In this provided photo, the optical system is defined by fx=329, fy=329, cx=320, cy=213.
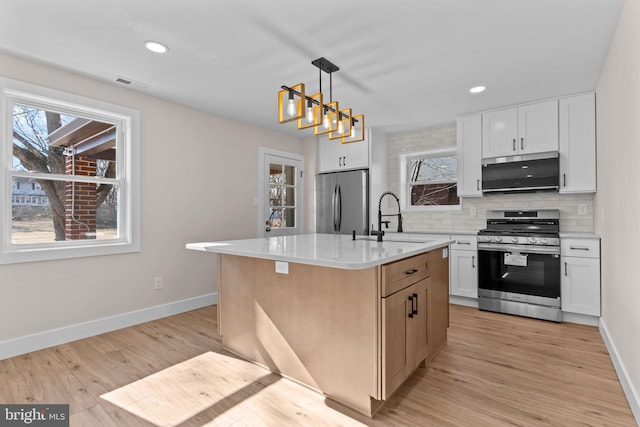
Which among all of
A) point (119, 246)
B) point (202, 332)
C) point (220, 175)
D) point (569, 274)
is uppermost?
point (220, 175)

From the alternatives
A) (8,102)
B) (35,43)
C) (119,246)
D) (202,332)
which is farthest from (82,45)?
(202,332)

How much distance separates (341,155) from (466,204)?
193 centimetres

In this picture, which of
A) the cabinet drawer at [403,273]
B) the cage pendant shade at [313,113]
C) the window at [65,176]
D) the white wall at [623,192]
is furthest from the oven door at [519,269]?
the window at [65,176]

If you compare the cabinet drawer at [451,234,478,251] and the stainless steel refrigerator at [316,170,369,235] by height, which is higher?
the stainless steel refrigerator at [316,170,369,235]

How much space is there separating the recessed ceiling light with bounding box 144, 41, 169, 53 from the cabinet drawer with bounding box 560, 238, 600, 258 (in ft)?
13.4

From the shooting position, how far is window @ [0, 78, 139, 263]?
8.79 feet

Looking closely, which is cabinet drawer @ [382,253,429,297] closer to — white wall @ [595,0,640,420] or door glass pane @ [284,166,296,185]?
white wall @ [595,0,640,420]

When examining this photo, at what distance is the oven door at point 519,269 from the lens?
3.41m

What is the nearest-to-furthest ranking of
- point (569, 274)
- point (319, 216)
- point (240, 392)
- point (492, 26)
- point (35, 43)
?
point (240, 392)
point (492, 26)
point (35, 43)
point (569, 274)
point (319, 216)

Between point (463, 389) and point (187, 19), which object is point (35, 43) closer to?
point (187, 19)

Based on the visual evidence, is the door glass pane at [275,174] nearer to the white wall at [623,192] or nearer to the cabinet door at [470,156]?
the cabinet door at [470,156]

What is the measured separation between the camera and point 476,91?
339 centimetres

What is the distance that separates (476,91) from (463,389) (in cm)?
280

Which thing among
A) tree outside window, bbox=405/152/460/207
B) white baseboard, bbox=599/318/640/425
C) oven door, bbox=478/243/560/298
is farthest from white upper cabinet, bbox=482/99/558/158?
white baseboard, bbox=599/318/640/425
